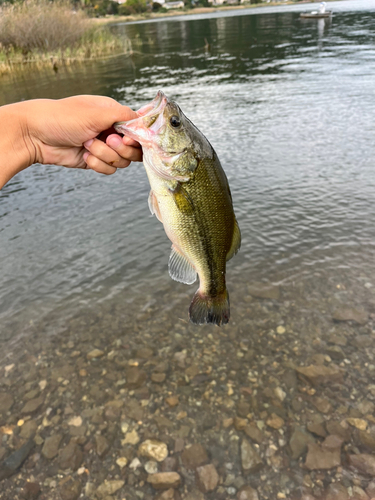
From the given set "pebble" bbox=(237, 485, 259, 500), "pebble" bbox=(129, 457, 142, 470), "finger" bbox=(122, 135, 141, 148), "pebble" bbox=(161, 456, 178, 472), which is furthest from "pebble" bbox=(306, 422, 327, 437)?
"finger" bbox=(122, 135, 141, 148)

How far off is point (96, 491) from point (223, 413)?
1.46 m

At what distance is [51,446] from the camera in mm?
3809

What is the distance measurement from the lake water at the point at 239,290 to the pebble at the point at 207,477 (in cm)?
7

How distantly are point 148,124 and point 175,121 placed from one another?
0.62 feet

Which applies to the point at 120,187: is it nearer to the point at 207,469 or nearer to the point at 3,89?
the point at 207,469

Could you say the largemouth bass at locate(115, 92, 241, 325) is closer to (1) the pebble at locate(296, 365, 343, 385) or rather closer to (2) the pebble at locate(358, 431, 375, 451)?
(1) the pebble at locate(296, 365, 343, 385)

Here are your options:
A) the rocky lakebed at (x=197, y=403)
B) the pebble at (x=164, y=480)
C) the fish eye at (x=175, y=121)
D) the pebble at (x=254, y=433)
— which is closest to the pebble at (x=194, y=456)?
the rocky lakebed at (x=197, y=403)

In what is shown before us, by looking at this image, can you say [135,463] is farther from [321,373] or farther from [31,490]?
[321,373]

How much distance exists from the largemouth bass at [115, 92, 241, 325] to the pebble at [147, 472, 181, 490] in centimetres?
172

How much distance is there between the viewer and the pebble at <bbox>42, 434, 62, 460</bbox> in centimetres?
374

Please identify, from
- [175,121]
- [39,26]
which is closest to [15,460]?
[175,121]

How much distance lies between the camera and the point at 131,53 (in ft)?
101

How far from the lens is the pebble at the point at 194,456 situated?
3588 mm

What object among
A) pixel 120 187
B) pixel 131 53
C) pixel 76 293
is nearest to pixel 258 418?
pixel 76 293
